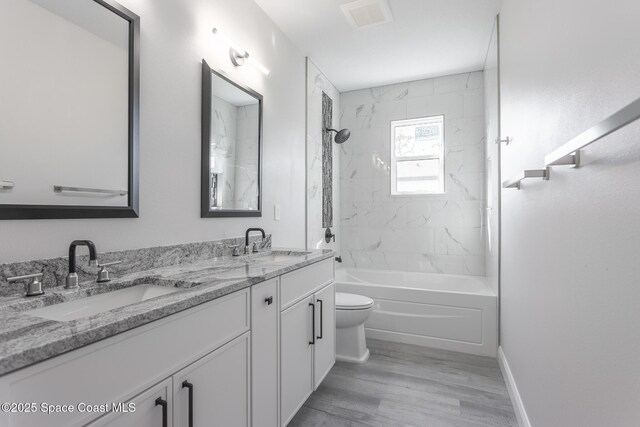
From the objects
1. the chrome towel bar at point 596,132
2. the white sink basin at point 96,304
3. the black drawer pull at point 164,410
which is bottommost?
the black drawer pull at point 164,410

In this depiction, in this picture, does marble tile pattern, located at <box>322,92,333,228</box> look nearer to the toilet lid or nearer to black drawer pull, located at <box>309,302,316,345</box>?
the toilet lid

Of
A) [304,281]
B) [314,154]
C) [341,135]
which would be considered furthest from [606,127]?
[341,135]

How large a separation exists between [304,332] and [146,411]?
995 millimetres

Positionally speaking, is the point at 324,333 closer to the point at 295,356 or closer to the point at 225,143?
the point at 295,356

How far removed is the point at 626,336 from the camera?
72cm

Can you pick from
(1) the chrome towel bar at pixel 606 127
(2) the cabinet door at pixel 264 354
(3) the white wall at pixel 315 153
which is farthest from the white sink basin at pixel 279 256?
(1) the chrome towel bar at pixel 606 127

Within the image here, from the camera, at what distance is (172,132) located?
1.61 meters

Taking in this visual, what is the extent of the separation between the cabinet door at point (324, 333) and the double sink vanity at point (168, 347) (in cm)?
7

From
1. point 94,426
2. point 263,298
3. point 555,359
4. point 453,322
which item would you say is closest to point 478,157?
point 453,322

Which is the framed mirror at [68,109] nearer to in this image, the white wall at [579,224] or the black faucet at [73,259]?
the black faucet at [73,259]

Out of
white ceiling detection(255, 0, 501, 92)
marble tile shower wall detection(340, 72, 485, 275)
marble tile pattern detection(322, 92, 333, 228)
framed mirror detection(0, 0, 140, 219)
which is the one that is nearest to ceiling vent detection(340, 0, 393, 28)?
white ceiling detection(255, 0, 501, 92)

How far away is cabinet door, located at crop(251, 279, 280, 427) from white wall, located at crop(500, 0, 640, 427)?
1073mm

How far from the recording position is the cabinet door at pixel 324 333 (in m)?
Answer: 1.93

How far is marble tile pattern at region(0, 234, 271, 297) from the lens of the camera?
1.02m
